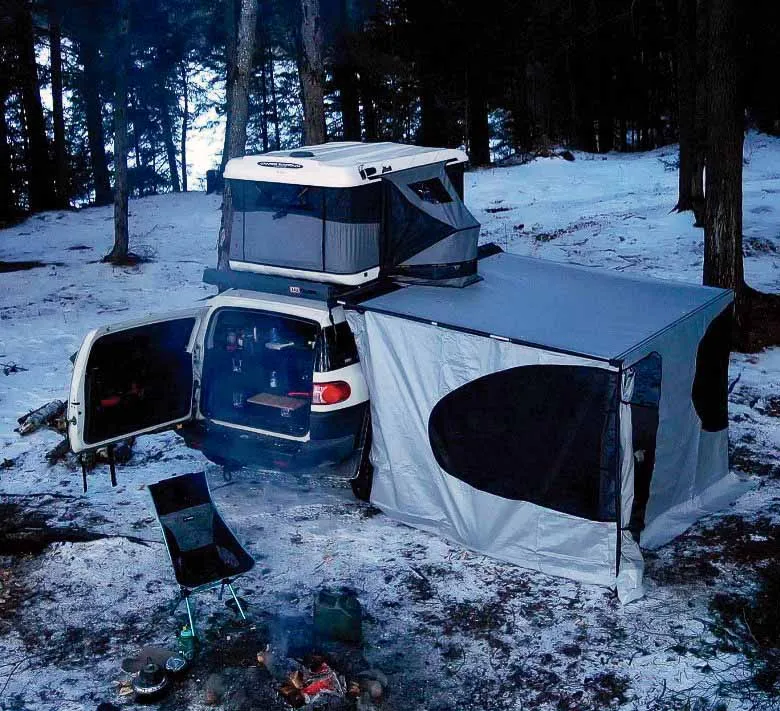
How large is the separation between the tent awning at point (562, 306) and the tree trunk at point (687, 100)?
9.44 m

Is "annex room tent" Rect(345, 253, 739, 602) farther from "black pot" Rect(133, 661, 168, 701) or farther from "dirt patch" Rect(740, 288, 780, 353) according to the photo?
"dirt patch" Rect(740, 288, 780, 353)

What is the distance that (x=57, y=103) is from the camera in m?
26.9

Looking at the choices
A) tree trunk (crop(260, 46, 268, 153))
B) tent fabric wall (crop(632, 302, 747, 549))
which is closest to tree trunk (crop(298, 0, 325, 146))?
tent fabric wall (crop(632, 302, 747, 549))

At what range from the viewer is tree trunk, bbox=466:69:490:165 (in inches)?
1132

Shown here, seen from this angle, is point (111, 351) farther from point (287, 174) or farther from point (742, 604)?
point (742, 604)

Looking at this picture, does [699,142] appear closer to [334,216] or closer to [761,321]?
[761,321]

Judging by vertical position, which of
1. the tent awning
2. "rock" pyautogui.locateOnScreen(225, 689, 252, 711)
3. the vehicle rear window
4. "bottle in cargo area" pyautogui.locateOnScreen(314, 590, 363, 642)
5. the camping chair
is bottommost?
"rock" pyautogui.locateOnScreen(225, 689, 252, 711)

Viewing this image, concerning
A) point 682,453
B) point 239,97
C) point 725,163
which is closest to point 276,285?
point 682,453

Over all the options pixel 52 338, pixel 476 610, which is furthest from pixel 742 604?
pixel 52 338

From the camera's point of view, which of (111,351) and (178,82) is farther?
(178,82)

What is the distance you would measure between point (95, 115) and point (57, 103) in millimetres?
1175

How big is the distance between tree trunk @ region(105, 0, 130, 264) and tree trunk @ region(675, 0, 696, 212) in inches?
420

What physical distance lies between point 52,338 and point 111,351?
5.89 m

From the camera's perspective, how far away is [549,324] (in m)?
6.53
